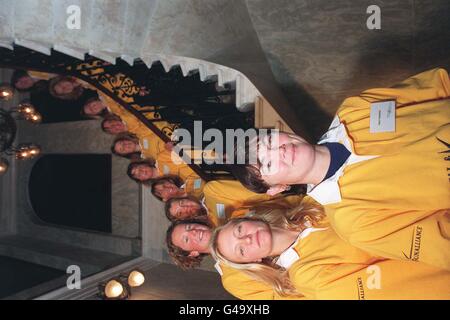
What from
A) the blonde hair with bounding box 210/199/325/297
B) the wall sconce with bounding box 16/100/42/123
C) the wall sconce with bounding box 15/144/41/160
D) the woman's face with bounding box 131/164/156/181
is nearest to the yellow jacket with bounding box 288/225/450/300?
the blonde hair with bounding box 210/199/325/297

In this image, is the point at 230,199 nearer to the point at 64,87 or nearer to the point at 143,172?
the point at 143,172

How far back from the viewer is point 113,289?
198 inches

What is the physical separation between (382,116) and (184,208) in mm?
2856

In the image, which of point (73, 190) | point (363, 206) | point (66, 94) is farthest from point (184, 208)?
point (73, 190)

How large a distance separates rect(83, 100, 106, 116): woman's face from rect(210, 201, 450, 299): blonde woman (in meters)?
3.52

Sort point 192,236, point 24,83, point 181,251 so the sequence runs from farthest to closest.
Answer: point 24,83
point 181,251
point 192,236

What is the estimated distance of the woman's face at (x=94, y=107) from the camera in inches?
217

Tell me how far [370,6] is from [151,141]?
3564 millimetres

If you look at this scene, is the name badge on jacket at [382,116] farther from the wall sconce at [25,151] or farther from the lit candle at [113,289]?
the wall sconce at [25,151]

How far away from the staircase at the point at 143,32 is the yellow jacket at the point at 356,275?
5.05ft

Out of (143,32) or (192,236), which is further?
(192,236)

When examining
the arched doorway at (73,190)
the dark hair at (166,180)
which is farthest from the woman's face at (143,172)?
the arched doorway at (73,190)

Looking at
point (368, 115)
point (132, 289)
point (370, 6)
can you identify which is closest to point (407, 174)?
point (368, 115)
